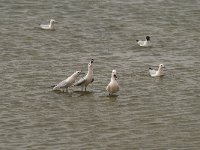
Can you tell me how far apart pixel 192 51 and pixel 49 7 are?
11.1m

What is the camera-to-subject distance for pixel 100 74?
25344 mm

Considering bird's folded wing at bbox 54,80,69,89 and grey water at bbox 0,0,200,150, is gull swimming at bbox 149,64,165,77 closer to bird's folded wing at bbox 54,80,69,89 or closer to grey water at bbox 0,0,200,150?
grey water at bbox 0,0,200,150

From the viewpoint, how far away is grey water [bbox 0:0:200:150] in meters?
18.7

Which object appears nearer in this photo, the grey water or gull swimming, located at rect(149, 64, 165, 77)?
the grey water

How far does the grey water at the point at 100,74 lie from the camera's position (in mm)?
18688

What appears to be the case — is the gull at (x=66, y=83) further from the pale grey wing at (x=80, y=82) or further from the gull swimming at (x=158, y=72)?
the gull swimming at (x=158, y=72)

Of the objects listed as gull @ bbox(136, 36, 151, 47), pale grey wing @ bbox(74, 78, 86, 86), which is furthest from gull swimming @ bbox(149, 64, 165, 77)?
gull @ bbox(136, 36, 151, 47)

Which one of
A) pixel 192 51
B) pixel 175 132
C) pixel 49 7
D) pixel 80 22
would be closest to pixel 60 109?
pixel 175 132

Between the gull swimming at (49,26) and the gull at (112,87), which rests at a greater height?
the gull swimming at (49,26)

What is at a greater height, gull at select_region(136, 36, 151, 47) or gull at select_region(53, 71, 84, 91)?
gull at select_region(136, 36, 151, 47)

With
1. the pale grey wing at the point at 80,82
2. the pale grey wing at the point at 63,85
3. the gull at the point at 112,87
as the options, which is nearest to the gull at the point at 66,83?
the pale grey wing at the point at 63,85

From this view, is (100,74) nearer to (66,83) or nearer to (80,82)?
(80,82)

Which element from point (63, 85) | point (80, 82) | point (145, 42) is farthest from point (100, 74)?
point (145, 42)

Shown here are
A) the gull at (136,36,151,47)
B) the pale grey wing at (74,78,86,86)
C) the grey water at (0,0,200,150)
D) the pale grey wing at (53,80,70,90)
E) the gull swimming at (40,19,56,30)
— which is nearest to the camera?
the grey water at (0,0,200,150)
